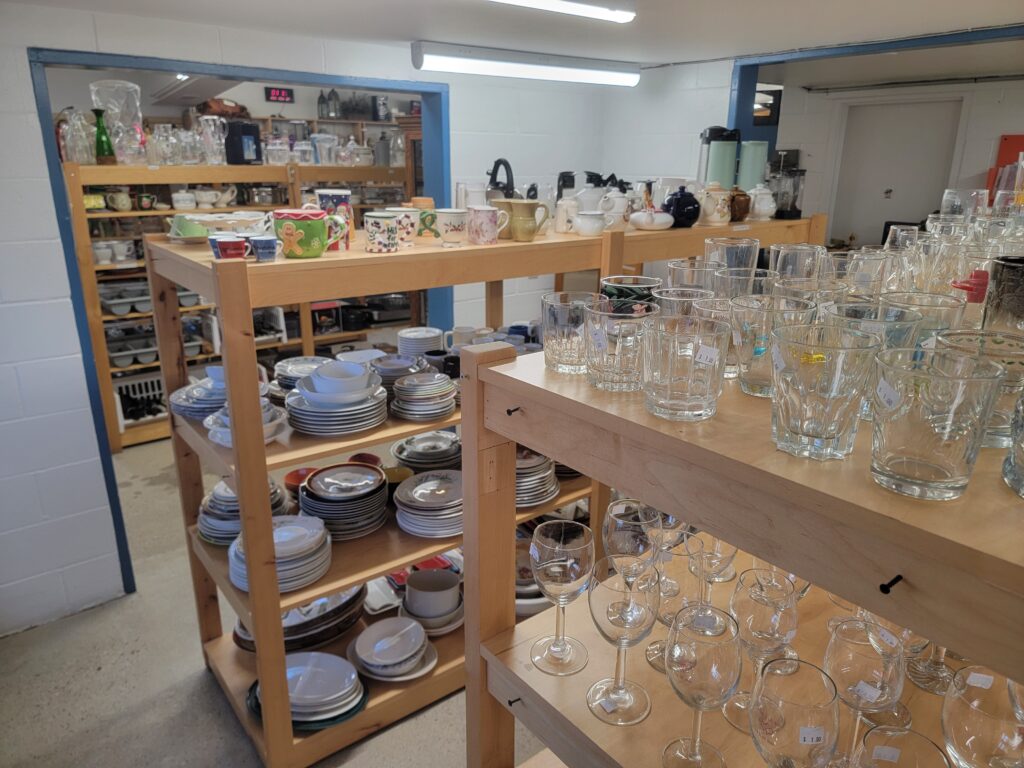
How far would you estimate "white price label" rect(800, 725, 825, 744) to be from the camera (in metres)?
0.77

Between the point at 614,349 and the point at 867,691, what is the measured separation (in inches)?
21.8

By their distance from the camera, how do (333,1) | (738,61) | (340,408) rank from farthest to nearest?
(738,61) → (333,1) → (340,408)

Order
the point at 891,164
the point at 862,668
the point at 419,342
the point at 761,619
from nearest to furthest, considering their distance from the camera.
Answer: the point at 862,668, the point at 761,619, the point at 419,342, the point at 891,164

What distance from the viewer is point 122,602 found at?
2.75 m

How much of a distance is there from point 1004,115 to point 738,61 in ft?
7.73

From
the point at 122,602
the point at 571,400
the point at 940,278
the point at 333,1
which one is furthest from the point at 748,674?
the point at 122,602

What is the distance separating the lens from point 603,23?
2287mm

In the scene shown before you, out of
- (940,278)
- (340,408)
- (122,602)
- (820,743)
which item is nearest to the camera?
(820,743)

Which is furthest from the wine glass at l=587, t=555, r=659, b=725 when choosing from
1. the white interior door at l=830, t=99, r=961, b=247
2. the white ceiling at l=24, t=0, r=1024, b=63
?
the white interior door at l=830, t=99, r=961, b=247

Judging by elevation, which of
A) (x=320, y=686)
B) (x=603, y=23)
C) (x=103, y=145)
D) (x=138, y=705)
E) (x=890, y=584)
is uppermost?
(x=603, y=23)

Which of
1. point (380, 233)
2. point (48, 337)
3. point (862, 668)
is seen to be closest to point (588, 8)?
point (380, 233)

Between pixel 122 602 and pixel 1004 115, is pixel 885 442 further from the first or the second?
pixel 1004 115

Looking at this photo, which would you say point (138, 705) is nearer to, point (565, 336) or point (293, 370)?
point (293, 370)

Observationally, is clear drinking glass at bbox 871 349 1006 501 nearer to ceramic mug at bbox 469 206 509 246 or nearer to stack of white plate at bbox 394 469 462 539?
ceramic mug at bbox 469 206 509 246
